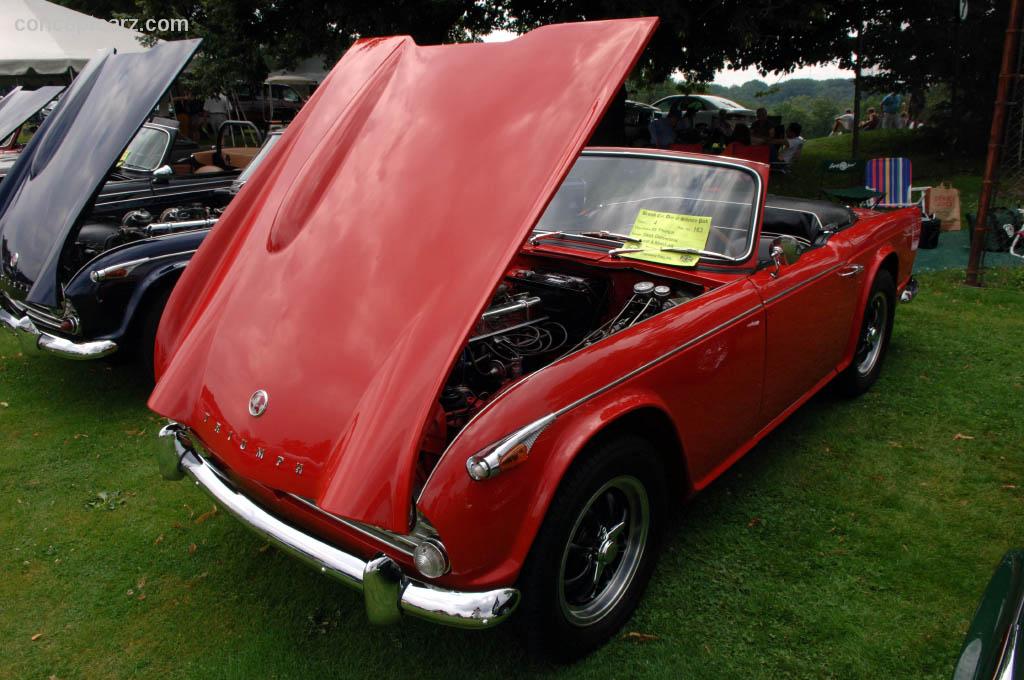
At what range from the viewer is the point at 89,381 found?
4969mm

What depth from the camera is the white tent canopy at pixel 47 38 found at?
15.3 m

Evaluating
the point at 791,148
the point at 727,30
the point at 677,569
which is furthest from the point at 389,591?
the point at 791,148

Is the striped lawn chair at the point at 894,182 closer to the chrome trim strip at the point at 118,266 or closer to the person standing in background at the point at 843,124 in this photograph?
the chrome trim strip at the point at 118,266

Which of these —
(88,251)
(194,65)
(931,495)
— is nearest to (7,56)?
(194,65)

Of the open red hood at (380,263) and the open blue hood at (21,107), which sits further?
the open blue hood at (21,107)

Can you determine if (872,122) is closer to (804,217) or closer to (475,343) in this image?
(804,217)

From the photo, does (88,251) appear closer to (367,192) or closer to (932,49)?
(367,192)

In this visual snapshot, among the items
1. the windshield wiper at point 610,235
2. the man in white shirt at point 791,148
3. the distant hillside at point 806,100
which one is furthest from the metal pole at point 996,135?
the distant hillside at point 806,100

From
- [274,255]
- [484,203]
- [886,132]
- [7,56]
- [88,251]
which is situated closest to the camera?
[484,203]

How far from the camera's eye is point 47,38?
16.0 metres

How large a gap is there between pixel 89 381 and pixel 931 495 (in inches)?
203

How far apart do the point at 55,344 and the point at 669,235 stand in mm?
3550

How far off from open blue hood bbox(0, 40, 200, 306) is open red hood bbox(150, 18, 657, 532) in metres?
2.01

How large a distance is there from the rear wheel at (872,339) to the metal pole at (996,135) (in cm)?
288
